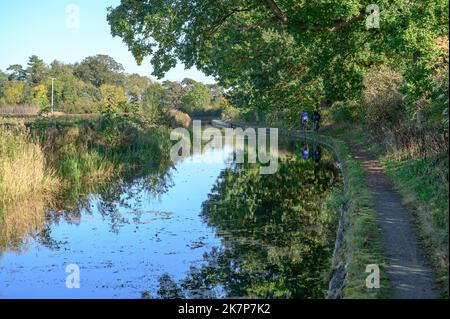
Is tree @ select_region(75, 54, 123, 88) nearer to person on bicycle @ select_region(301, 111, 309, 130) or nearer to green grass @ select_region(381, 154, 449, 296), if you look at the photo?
person on bicycle @ select_region(301, 111, 309, 130)

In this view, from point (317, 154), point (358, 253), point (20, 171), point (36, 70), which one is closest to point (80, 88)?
point (36, 70)

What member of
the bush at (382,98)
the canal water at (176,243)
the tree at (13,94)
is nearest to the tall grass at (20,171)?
the canal water at (176,243)

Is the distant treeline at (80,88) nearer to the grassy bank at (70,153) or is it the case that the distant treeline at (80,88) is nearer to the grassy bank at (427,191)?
the grassy bank at (70,153)

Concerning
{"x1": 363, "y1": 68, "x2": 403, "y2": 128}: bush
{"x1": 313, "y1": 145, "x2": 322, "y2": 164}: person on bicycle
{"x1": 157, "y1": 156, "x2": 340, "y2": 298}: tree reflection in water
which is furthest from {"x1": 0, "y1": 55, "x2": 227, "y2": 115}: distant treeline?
{"x1": 157, "y1": 156, "x2": 340, "y2": 298}: tree reflection in water

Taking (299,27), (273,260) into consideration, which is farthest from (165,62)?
(273,260)

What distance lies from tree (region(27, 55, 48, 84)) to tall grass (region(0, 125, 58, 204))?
89.8 metres

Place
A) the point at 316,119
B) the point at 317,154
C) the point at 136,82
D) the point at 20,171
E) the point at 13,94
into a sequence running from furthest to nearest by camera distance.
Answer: the point at 136,82, the point at 13,94, the point at 316,119, the point at 317,154, the point at 20,171

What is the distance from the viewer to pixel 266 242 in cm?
1065

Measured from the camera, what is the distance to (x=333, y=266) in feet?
28.0

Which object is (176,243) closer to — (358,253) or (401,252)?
(358,253)

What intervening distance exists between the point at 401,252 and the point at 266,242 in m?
3.40

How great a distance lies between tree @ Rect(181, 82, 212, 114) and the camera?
301ft

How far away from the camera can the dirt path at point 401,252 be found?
20.3 feet
